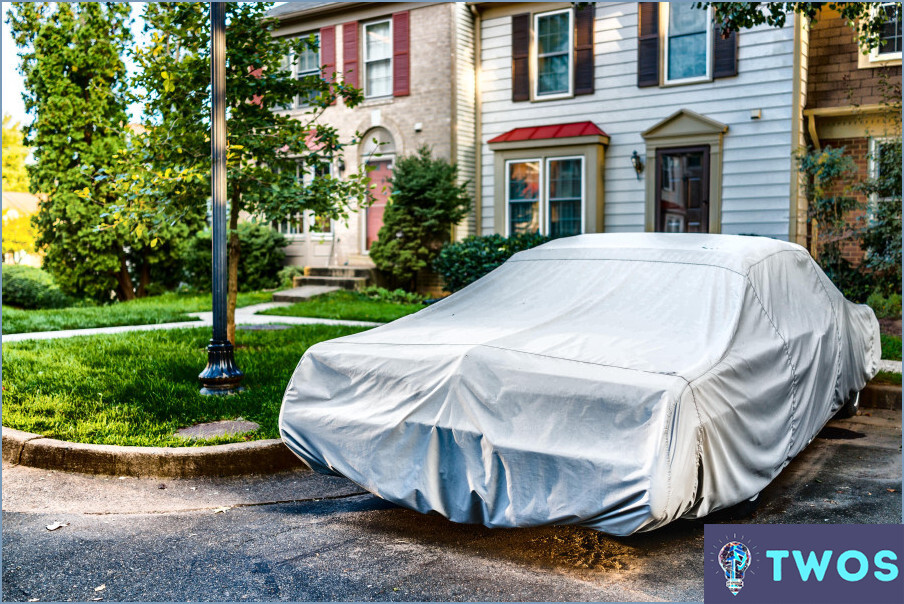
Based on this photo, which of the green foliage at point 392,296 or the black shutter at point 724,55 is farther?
the green foliage at point 392,296

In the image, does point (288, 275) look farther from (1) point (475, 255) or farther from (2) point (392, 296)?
(1) point (475, 255)

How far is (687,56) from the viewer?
14.4m

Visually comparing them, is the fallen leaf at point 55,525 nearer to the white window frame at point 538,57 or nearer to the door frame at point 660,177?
the door frame at point 660,177

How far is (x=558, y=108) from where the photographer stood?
623 inches

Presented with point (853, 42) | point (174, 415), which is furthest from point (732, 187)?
point (174, 415)

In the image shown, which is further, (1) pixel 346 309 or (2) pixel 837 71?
(2) pixel 837 71

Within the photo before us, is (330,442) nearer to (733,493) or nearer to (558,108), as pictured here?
(733,493)

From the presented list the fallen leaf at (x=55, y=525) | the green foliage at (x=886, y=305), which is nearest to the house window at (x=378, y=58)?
the green foliage at (x=886, y=305)

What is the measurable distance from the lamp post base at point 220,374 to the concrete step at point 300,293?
9108 millimetres

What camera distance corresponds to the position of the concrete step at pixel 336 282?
17000 mm

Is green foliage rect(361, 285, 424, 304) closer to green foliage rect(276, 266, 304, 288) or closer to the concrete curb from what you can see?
green foliage rect(276, 266, 304, 288)

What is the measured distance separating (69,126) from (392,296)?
7.46 meters

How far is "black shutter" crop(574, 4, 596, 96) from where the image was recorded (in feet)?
50.5

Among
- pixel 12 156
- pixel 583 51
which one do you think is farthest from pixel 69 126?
pixel 12 156
